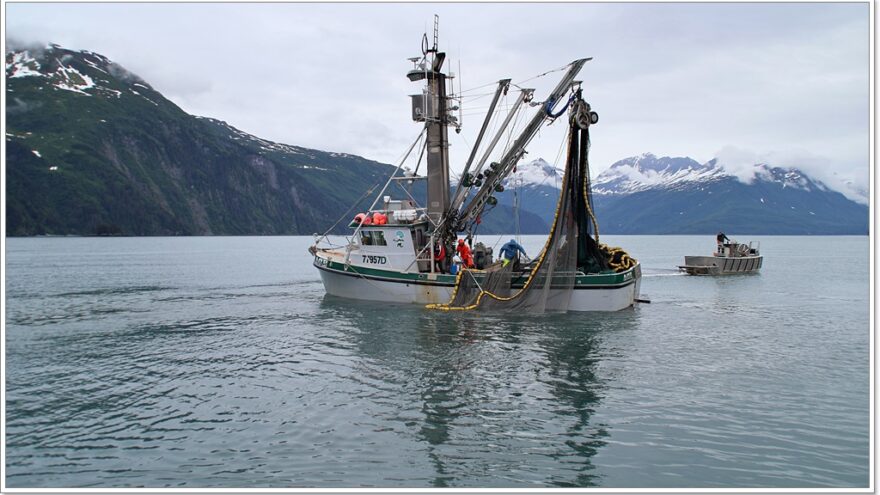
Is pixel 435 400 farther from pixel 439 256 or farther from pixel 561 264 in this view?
pixel 439 256

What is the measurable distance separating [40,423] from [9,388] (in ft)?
12.1

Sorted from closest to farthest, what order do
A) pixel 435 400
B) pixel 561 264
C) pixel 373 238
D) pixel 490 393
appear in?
pixel 435 400 < pixel 490 393 < pixel 561 264 < pixel 373 238

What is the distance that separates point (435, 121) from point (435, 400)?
1847cm

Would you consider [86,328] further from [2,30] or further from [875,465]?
[875,465]

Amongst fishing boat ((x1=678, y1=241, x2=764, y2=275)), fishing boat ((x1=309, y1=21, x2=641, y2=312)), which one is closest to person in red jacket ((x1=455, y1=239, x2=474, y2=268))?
fishing boat ((x1=309, y1=21, x2=641, y2=312))

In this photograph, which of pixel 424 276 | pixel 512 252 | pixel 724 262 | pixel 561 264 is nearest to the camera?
pixel 561 264

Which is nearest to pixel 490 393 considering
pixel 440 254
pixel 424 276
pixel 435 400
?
pixel 435 400

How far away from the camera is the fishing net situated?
2439 centimetres

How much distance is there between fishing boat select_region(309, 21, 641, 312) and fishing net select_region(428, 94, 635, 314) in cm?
5

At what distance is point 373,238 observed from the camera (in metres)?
29.8

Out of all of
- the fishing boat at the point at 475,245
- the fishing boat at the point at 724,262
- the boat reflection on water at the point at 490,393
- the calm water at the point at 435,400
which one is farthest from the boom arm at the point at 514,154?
the fishing boat at the point at 724,262

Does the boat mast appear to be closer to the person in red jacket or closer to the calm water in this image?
the person in red jacket

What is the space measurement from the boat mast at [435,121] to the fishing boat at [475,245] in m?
0.05

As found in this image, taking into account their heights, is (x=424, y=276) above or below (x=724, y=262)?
above
